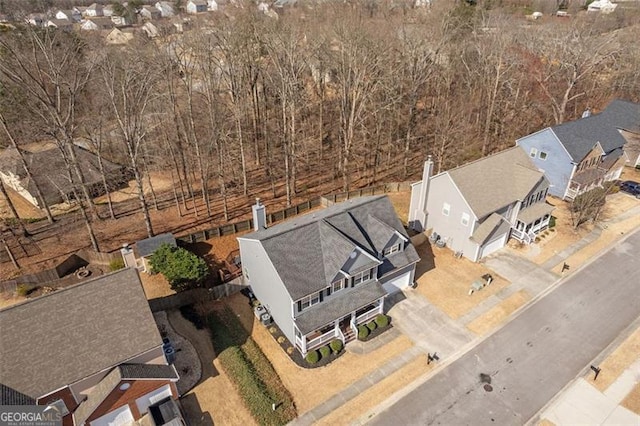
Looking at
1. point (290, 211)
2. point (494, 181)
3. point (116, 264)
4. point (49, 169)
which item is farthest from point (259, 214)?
point (49, 169)

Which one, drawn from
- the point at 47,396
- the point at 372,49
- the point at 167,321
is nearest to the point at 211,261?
the point at 167,321

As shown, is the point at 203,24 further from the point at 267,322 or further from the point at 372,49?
the point at 267,322

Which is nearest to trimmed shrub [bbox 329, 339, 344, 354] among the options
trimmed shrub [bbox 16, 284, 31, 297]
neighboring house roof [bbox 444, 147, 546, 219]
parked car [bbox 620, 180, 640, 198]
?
neighboring house roof [bbox 444, 147, 546, 219]

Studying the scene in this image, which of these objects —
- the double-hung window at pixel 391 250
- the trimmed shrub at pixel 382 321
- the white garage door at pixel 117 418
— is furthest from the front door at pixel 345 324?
the white garage door at pixel 117 418

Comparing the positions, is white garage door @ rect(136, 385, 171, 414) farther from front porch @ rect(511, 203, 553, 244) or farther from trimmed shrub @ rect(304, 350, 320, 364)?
front porch @ rect(511, 203, 553, 244)

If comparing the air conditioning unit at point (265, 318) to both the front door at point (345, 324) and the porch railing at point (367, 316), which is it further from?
the porch railing at point (367, 316)
